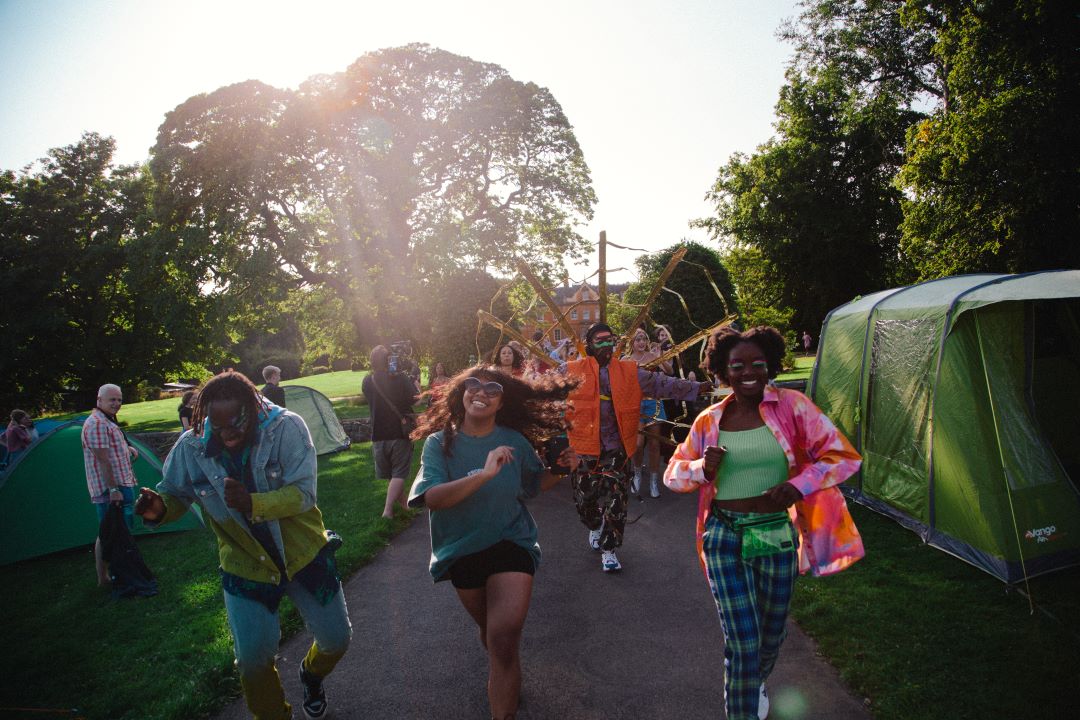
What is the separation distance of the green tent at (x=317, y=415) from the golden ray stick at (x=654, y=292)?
29.4 ft

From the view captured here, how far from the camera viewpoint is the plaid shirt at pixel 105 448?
542 centimetres

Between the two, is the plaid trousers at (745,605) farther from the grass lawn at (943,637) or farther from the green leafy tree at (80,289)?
the green leafy tree at (80,289)

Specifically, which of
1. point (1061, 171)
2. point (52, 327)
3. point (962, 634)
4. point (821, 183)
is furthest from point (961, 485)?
point (52, 327)

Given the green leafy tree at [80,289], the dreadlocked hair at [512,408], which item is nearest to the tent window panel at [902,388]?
the dreadlocked hair at [512,408]

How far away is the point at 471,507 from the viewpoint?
2936mm

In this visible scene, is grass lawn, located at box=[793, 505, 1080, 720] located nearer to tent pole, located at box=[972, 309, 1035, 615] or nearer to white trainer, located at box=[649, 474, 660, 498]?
tent pole, located at box=[972, 309, 1035, 615]

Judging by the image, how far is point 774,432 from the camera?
113 inches

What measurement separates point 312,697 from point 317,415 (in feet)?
33.8

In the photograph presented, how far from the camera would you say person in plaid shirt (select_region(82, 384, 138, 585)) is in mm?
5426

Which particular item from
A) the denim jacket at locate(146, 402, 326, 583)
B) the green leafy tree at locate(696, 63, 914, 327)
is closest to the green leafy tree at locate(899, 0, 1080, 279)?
the green leafy tree at locate(696, 63, 914, 327)

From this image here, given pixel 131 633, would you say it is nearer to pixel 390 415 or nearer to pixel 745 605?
pixel 390 415

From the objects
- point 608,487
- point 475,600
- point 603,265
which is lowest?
point 608,487

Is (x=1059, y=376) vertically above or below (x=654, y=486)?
above

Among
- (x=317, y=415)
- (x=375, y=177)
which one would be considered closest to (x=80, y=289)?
(x=375, y=177)
